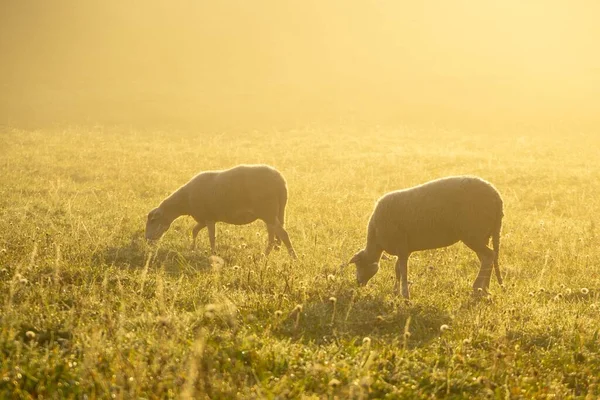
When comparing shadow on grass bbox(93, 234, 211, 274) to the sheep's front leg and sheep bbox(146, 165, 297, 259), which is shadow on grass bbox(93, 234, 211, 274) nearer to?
sheep bbox(146, 165, 297, 259)

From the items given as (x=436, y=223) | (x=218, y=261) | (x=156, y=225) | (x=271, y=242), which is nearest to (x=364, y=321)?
(x=436, y=223)

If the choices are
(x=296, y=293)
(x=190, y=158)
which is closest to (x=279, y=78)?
(x=190, y=158)

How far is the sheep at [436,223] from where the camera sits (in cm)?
791

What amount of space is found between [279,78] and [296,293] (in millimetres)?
55469

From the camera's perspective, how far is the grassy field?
473cm

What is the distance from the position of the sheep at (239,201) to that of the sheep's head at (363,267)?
2.11 meters

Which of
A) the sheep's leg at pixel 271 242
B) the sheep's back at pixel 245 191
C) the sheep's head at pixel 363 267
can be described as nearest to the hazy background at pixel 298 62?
the sheep's back at pixel 245 191

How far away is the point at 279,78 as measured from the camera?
60.6m

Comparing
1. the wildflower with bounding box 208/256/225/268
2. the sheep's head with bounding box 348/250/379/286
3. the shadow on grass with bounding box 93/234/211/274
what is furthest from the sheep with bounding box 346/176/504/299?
the shadow on grass with bounding box 93/234/211/274

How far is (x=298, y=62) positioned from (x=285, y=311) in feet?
209

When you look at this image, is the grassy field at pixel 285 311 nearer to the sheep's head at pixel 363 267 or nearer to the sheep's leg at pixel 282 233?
the sheep's head at pixel 363 267

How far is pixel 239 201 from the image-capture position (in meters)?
10.8

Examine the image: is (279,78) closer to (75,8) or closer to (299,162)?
(299,162)

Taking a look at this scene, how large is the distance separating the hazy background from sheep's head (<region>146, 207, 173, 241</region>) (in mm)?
28942
